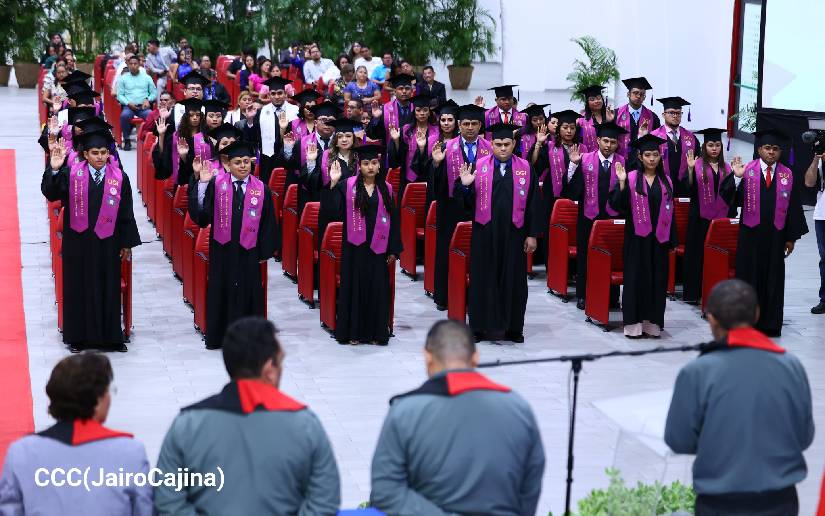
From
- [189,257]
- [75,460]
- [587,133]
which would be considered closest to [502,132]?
[189,257]

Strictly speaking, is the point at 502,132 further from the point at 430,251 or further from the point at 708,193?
the point at 708,193

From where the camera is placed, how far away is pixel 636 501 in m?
6.20

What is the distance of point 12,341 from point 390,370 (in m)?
3.12

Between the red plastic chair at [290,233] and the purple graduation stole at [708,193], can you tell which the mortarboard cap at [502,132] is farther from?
the red plastic chair at [290,233]

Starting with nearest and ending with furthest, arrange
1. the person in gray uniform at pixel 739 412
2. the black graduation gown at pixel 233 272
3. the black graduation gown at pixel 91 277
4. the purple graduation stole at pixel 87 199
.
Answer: the person in gray uniform at pixel 739 412
the purple graduation stole at pixel 87 199
the black graduation gown at pixel 91 277
the black graduation gown at pixel 233 272

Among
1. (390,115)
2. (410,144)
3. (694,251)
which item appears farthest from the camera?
(390,115)

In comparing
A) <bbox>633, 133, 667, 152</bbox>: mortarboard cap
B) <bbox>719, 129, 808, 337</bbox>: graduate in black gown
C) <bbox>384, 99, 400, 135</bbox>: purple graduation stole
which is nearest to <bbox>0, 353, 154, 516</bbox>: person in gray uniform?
<bbox>633, 133, 667, 152</bbox>: mortarboard cap

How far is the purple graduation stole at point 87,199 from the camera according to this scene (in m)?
10.9

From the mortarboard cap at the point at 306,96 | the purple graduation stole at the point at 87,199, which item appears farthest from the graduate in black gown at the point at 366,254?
the mortarboard cap at the point at 306,96

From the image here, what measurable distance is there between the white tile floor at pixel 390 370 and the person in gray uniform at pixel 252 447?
1.54 m

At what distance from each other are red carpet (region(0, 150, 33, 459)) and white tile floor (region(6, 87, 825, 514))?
9 cm

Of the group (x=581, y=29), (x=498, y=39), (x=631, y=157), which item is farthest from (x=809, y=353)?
(x=498, y=39)

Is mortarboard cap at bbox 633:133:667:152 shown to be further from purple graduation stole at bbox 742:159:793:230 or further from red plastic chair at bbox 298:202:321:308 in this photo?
red plastic chair at bbox 298:202:321:308

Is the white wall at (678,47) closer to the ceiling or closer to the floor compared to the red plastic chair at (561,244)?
closer to the ceiling
